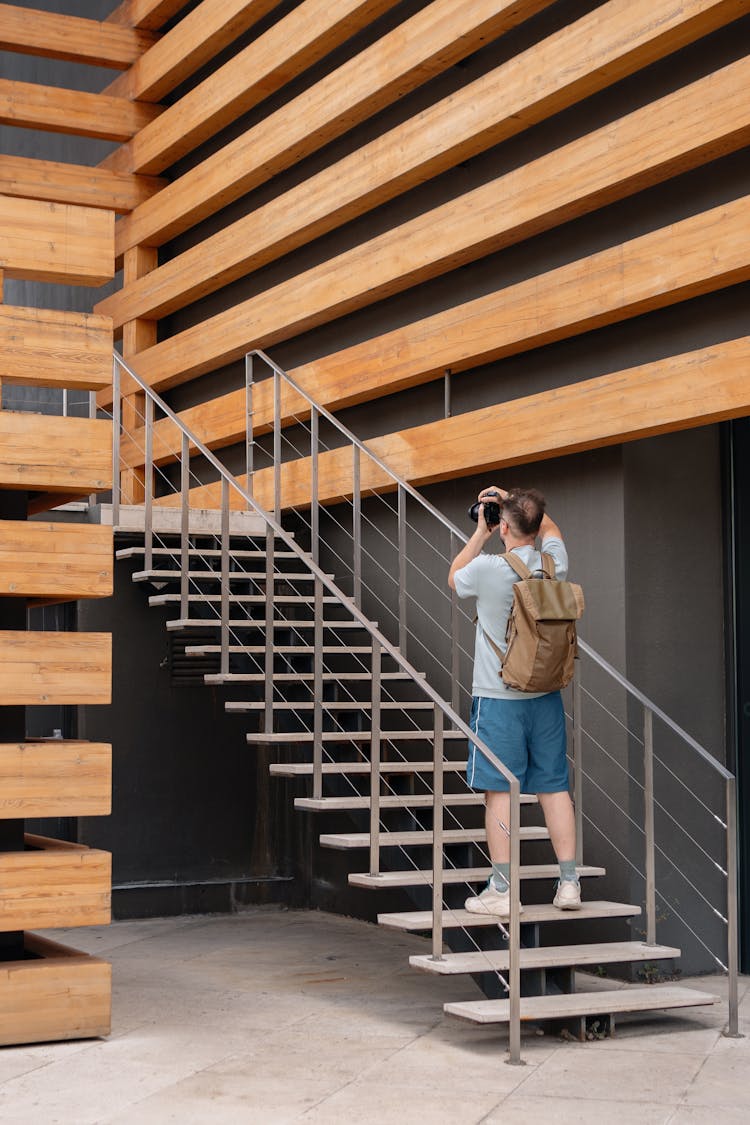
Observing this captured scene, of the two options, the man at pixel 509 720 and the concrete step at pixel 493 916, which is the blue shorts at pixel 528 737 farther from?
the concrete step at pixel 493 916

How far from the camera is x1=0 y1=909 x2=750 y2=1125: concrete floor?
440cm

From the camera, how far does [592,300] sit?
6.62m

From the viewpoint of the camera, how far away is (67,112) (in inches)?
447

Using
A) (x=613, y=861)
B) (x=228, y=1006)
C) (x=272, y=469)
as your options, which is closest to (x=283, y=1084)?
(x=228, y=1006)

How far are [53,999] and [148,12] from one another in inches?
332

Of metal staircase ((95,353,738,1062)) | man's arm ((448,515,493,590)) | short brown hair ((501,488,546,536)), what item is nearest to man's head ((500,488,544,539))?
short brown hair ((501,488,546,536))

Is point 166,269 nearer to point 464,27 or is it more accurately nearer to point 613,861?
point 464,27

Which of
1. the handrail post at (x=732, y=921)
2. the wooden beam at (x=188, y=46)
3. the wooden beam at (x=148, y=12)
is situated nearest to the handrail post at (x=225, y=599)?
the handrail post at (x=732, y=921)

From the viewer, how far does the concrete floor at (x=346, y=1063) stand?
440 centimetres

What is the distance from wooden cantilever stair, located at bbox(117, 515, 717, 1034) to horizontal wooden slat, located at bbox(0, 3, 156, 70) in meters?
4.94

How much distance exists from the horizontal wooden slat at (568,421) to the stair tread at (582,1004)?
2.32 metres

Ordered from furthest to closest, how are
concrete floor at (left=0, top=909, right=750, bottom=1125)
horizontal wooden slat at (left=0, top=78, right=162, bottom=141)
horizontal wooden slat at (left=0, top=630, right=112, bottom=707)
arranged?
horizontal wooden slat at (left=0, top=78, right=162, bottom=141) → horizontal wooden slat at (left=0, top=630, right=112, bottom=707) → concrete floor at (left=0, top=909, right=750, bottom=1125)

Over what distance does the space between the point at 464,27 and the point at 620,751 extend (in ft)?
12.4

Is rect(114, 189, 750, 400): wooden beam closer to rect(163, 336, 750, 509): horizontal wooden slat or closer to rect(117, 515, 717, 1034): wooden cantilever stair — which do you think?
rect(163, 336, 750, 509): horizontal wooden slat
